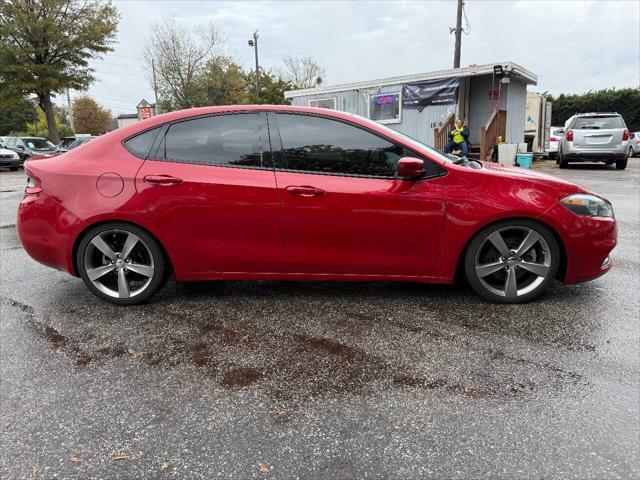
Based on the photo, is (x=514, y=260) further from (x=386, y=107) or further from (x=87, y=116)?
(x=87, y=116)

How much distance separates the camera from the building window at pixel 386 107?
16.8m

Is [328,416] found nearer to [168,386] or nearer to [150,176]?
[168,386]

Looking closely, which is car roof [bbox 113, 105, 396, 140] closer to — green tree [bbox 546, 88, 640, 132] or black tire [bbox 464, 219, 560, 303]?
black tire [bbox 464, 219, 560, 303]

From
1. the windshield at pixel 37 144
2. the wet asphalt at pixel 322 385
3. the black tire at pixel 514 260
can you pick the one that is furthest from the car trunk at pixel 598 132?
the windshield at pixel 37 144

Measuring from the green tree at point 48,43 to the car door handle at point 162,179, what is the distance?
80.0 ft

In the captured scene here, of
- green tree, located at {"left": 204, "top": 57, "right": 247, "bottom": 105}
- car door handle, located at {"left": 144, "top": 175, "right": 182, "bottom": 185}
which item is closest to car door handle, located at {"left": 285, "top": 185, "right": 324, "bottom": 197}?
car door handle, located at {"left": 144, "top": 175, "right": 182, "bottom": 185}

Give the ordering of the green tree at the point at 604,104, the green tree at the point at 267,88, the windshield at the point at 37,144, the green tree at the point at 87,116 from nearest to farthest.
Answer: the windshield at the point at 37,144
the green tree at the point at 604,104
the green tree at the point at 267,88
the green tree at the point at 87,116

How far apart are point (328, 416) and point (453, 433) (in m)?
→ 0.58

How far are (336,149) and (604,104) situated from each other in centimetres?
3333

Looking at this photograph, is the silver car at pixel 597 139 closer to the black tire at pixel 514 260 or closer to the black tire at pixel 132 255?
the black tire at pixel 514 260

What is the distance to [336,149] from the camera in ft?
11.6

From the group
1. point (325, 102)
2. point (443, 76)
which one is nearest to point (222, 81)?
point (325, 102)

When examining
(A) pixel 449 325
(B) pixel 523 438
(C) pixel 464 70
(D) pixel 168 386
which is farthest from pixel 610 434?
(C) pixel 464 70

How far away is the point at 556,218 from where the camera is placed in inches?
134
